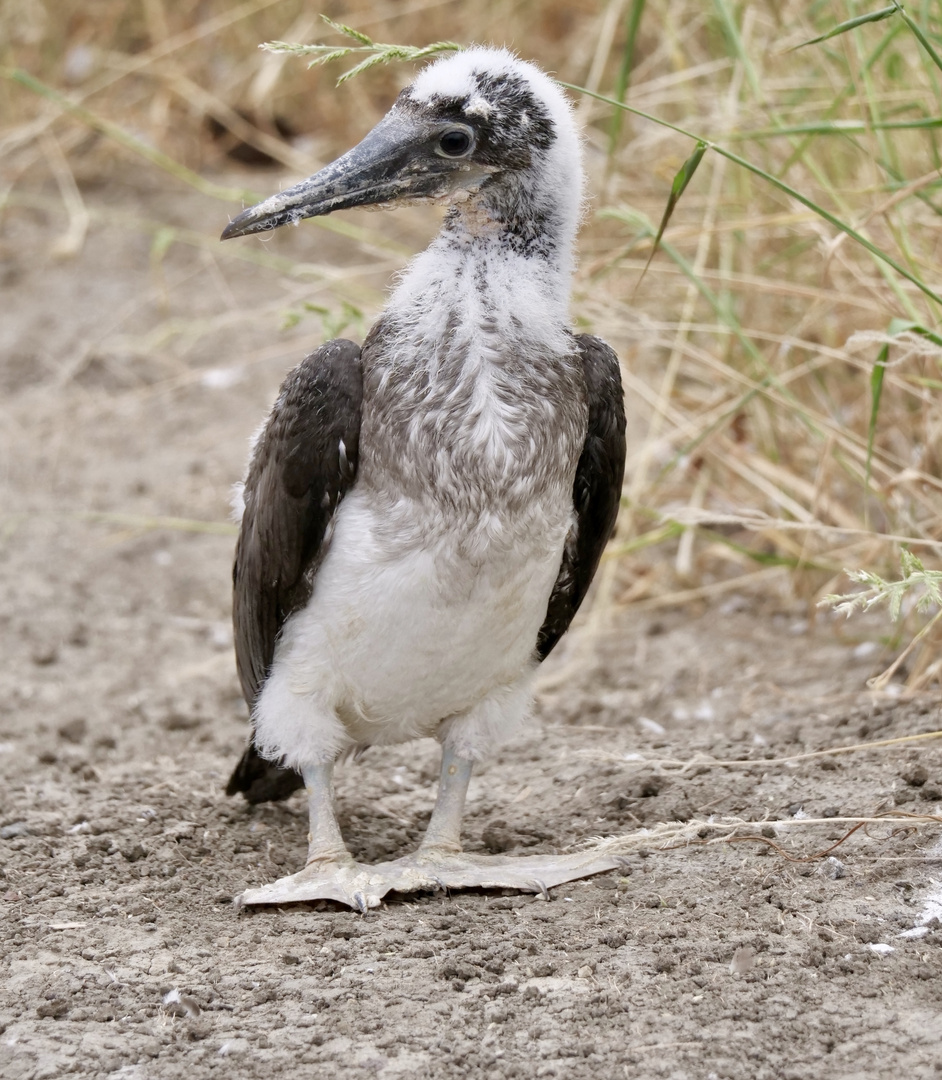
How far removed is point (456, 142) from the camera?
3.29 m

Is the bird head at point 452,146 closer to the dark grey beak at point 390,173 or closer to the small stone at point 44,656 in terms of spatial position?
the dark grey beak at point 390,173

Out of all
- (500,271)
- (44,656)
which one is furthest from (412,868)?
(44,656)

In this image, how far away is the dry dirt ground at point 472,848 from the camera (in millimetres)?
2564

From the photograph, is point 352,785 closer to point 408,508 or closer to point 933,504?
point 408,508

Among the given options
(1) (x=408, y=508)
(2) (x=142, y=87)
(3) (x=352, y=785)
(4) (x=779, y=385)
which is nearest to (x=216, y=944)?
(1) (x=408, y=508)

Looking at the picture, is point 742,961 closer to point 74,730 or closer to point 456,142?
point 456,142

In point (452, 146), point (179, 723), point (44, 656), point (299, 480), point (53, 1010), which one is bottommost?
point (179, 723)

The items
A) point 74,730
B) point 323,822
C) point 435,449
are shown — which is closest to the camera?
point 435,449

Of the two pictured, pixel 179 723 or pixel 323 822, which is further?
pixel 179 723

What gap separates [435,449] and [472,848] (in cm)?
117

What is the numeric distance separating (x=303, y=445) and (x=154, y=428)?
4.52 meters

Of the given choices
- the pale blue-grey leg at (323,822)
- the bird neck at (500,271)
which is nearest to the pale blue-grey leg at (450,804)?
the pale blue-grey leg at (323,822)

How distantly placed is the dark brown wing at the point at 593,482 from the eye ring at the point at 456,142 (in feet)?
1.91

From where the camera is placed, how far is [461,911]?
3.27 metres
